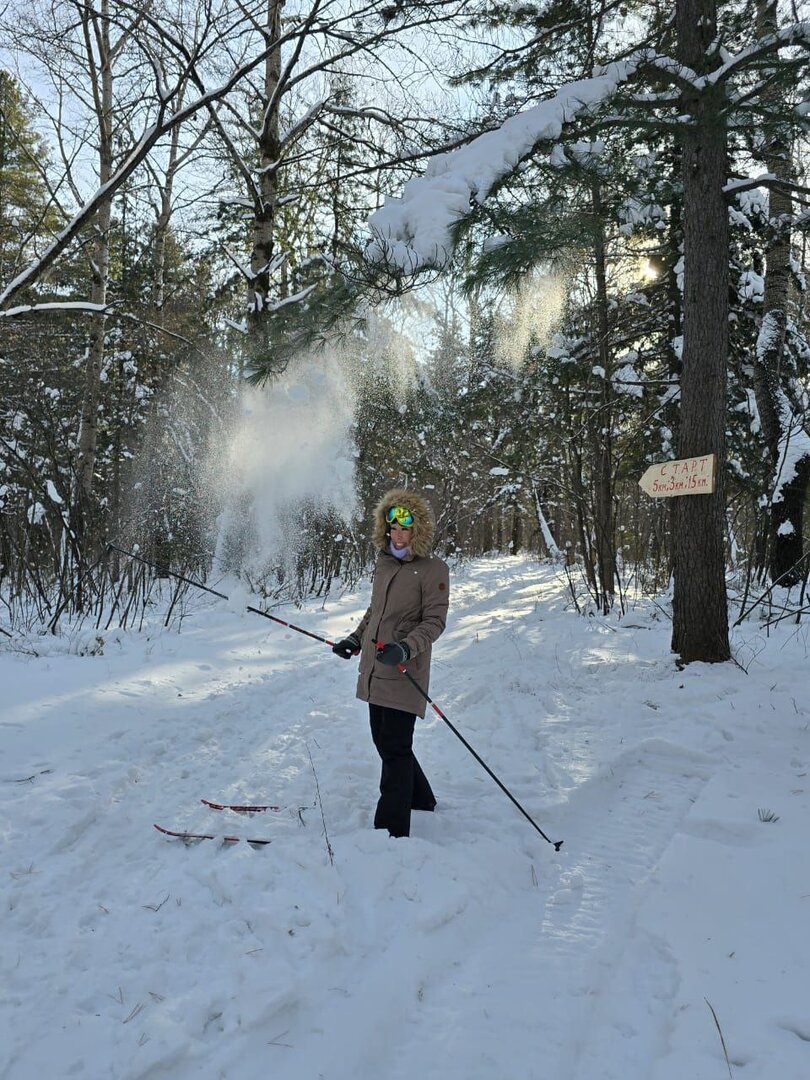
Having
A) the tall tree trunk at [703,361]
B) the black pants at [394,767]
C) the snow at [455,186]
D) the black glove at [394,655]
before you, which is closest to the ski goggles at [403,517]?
the black glove at [394,655]

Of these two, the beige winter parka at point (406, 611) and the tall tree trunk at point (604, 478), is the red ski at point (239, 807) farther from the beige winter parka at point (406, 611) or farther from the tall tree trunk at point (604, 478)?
the tall tree trunk at point (604, 478)

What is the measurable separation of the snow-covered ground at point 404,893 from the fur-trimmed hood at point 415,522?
57.7 inches

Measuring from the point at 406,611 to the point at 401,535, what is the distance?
0.42m

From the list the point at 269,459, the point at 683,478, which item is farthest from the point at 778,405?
the point at 269,459

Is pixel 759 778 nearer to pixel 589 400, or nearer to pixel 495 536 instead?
pixel 589 400

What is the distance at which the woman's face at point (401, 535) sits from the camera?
3.43m

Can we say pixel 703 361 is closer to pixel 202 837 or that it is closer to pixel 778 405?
pixel 778 405

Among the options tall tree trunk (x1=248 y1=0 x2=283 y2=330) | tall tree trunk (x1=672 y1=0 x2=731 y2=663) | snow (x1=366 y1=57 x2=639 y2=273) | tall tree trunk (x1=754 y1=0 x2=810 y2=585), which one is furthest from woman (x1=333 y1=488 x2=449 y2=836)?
tall tree trunk (x1=248 y1=0 x2=283 y2=330)

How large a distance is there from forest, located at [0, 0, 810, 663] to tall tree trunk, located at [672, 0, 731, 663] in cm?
2

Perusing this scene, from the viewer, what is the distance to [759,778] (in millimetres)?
3648

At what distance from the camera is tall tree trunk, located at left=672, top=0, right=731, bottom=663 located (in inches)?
209

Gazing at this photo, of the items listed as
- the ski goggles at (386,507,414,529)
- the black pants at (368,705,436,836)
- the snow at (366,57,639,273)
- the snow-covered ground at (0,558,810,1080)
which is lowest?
the snow-covered ground at (0,558,810,1080)

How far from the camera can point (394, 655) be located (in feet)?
10.1

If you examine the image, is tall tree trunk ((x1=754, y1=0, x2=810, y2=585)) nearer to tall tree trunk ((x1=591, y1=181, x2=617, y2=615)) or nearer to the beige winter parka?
tall tree trunk ((x1=591, y1=181, x2=617, y2=615))
